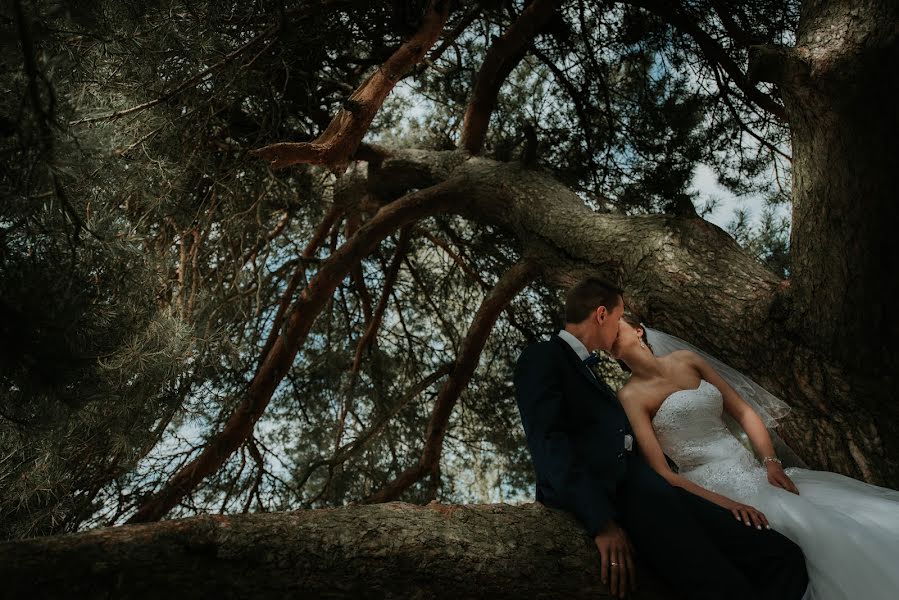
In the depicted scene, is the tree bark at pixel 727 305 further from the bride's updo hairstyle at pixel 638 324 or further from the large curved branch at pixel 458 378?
the large curved branch at pixel 458 378

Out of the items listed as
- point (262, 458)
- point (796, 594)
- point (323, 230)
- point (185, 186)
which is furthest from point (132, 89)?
point (796, 594)

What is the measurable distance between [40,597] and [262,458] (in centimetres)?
325

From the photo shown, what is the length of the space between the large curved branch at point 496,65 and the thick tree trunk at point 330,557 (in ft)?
9.73

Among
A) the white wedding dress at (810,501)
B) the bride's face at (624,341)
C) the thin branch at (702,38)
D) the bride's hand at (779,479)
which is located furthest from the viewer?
the thin branch at (702,38)

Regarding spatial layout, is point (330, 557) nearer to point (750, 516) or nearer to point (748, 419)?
point (750, 516)

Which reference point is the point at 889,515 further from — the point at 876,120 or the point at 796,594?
the point at 876,120

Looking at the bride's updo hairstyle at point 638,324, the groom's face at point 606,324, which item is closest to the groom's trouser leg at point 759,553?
the groom's face at point 606,324

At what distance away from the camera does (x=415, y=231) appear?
17.7 ft

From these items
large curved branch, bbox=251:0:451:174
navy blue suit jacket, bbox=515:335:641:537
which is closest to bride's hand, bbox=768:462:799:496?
navy blue suit jacket, bbox=515:335:641:537

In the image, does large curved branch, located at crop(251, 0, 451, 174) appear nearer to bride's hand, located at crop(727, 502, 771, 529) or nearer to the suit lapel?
the suit lapel

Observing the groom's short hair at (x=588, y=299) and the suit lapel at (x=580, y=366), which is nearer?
the suit lapel at (x=580, y=366)

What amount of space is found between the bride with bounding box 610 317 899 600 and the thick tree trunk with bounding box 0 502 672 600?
0.47 m

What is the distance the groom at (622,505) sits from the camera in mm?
1872

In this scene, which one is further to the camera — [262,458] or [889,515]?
[262,458]
